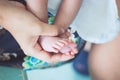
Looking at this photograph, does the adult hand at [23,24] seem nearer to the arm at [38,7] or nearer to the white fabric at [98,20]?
the arm at [38,7]

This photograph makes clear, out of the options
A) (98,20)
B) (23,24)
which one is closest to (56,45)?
(23,24)

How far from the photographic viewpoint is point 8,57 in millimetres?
798

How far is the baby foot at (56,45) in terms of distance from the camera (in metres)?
0.66

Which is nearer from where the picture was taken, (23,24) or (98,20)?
(23,24)

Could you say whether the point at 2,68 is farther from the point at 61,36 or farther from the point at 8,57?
the point at 61,36

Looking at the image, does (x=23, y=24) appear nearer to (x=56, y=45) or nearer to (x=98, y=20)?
(x=56, y=45)

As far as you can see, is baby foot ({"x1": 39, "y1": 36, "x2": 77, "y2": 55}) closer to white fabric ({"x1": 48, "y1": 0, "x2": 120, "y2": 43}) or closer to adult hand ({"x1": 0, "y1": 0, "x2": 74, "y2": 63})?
adult hand ({"x1": 0, "y1": 0, "x2": 74, "y2": 63})

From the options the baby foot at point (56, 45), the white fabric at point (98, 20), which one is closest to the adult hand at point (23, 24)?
the baby foot at point (56, 45)

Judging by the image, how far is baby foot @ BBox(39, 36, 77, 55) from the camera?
0.66 m

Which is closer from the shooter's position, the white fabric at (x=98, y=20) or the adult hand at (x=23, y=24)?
the adult hand at (x=23, y=24)

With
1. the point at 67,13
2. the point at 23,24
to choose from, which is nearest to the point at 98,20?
the point at 67,13

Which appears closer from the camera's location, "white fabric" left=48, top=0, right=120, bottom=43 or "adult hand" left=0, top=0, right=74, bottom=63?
"adult hand" left=0, top=0, right=74, bottom=63

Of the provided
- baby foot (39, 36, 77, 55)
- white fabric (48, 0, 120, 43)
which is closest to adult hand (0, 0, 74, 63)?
baby foot (39, 36, 77, 55)

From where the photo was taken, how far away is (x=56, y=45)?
2.16ft
